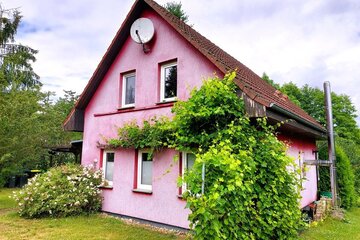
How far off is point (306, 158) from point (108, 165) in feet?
25.9

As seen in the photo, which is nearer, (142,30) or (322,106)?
(142,30)

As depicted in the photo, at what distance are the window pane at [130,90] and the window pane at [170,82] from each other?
1557 millimetres

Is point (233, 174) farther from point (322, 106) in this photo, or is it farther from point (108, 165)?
point (322, 106)

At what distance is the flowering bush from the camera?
8.50 metres

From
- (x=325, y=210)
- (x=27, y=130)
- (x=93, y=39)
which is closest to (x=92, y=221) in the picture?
(x=27, y=130)

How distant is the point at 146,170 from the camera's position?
8.40 m

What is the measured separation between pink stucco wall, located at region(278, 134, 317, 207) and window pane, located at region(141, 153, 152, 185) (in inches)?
167

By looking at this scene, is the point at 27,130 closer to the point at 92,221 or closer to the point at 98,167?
the point at 98,167

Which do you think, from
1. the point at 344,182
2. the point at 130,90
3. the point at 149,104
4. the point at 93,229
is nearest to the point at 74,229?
the point at 93,229

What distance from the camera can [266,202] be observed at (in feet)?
15.2

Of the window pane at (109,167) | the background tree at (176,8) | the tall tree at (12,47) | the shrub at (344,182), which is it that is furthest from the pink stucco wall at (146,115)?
the background tree at (176,8)

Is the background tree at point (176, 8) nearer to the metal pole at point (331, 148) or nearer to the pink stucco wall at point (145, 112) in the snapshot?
the pink stucco wall at point (145, 112)

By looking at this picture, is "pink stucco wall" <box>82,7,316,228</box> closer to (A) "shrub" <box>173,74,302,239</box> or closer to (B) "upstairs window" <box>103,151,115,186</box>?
(B) "upstairs window" <box>103,151,115,186</box>

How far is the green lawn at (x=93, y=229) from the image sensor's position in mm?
6613
